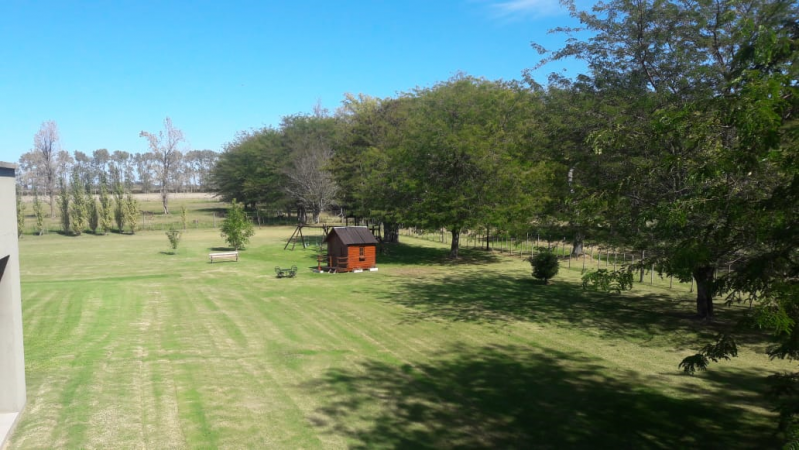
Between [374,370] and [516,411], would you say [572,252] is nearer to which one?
[374,370]

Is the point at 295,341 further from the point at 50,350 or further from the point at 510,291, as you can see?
the point at 510,291

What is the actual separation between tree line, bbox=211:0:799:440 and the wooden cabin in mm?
4066

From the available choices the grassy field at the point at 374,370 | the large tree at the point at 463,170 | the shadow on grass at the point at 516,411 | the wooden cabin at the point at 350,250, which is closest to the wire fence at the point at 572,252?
the grassy field at the point at 374,370

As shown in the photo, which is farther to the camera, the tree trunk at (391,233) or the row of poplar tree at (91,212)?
the row of poplar tree at (91,212)

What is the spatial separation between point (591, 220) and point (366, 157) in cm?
2279

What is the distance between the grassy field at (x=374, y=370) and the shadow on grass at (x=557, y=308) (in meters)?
0.11

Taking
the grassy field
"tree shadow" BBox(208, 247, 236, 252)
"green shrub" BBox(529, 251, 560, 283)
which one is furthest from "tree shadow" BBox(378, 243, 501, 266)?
"tree shadow" BBox(208, 247, 236, 252)

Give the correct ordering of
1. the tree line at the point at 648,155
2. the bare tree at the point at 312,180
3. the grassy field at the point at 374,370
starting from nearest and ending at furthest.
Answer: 1. the tree line at the point at 648,155
2. the grassy field at the point at 374,370
3. the bare tree at the point at 312,180

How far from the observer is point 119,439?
8.27 metres

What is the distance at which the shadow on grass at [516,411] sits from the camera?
8.45 meters

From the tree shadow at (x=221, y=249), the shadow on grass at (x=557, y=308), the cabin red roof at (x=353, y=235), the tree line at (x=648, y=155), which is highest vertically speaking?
the tree line at (x=648, y=155)

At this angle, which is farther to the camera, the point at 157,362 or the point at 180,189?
the point at 180,189

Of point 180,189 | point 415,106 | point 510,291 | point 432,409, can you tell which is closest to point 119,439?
point 432,409

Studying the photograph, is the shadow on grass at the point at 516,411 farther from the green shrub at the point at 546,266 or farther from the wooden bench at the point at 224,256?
the wooden bench at the point at 224,256
